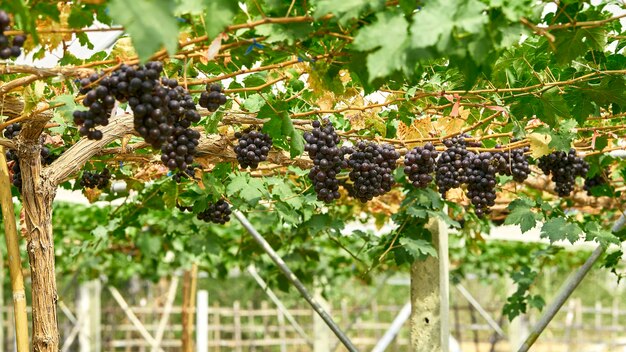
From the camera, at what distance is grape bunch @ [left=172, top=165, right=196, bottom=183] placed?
349 cm

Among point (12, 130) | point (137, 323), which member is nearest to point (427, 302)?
point (12, 130)

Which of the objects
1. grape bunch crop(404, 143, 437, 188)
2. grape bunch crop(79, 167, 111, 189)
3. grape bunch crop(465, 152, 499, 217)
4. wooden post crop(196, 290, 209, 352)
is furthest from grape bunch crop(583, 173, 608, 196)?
wooden post crop(196, 290, 209, 352)

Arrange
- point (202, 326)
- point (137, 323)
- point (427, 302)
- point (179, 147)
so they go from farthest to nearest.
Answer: point (137, 323) → point (202, 326) → point (427, 302) → point (179, 147)

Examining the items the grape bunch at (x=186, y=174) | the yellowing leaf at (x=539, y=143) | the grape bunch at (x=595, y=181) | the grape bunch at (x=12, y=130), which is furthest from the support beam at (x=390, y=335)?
the grape bunch at (x=12, y=130)

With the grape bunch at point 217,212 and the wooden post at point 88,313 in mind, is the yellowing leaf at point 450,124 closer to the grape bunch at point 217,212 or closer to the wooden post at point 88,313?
the grape bunch at point 217,212

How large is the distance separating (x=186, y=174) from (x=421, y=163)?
3.50 feet

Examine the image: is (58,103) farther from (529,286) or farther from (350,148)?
(529,286)

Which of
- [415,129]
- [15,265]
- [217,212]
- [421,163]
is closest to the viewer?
[15,265]

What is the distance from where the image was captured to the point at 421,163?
3180 millimetres

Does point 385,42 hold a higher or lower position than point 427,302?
higher

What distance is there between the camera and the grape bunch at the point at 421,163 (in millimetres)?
3148

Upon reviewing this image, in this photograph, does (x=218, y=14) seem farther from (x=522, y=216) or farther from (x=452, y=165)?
(x=522, y=216)

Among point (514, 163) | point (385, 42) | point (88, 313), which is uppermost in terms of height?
point (88, 313)

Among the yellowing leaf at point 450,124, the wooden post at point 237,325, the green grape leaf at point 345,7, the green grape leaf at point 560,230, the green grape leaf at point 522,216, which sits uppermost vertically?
the wooden post at point 237,325
